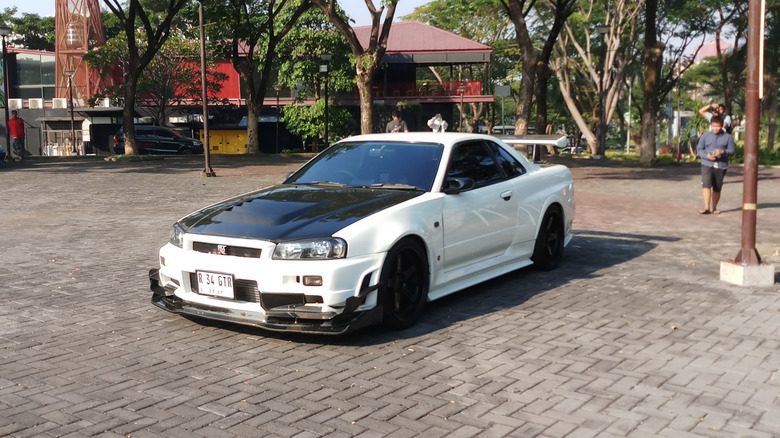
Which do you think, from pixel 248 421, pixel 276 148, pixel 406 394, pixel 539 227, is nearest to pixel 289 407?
pixel 248 421

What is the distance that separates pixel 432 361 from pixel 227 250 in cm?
171

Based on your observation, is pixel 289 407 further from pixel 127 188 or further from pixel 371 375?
pixel 127 188

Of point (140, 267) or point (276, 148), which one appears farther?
point (276, 148)

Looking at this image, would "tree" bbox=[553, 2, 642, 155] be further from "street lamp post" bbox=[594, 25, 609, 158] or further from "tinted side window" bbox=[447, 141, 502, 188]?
"tinted side window" bbox=[447, 141, 502, 188]

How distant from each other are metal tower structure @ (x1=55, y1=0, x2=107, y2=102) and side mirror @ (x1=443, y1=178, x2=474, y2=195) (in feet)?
167

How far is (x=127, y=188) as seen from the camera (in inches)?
762

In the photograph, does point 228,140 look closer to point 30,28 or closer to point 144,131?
point 144,131

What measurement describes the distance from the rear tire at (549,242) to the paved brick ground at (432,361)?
0.55 ft

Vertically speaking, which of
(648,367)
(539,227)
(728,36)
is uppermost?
(728,36)

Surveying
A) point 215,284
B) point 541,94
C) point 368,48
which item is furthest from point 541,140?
point 541,94

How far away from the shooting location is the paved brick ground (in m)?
4.63

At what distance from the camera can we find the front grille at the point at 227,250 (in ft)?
20.0

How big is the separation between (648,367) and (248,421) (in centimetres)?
271

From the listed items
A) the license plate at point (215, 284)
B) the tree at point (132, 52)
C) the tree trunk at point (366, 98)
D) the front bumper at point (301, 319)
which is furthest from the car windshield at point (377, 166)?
the tree at point (132, 52)
